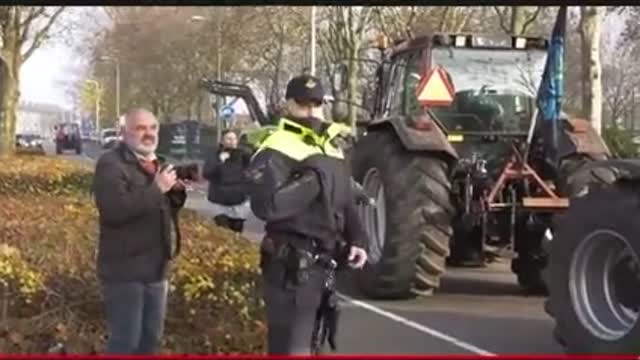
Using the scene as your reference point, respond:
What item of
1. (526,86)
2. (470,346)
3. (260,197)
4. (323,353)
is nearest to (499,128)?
(526,86)

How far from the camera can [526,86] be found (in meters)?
10.6

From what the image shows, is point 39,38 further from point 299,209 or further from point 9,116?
point 299,209

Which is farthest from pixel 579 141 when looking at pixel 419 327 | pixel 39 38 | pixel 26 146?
pixel 26 146

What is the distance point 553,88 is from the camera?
9828 millimetres

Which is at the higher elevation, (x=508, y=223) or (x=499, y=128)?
(x=499, y=128)

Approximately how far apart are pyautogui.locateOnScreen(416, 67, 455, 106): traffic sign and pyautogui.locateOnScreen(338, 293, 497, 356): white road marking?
177 centimetres

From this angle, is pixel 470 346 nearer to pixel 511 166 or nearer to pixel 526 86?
pixel 511 166

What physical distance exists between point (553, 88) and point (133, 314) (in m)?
5.31

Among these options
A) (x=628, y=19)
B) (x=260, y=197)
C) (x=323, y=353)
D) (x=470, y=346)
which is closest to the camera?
(x=260, y=197)

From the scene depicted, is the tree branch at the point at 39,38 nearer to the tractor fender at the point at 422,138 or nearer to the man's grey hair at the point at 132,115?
the tractor fender at the point at 422,138

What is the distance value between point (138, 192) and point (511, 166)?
5.12 m

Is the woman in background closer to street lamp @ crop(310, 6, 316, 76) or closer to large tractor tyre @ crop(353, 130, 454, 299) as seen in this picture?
large tractor tyre @ crop(353, 130, 454, 299)

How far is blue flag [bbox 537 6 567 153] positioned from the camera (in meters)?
9.71

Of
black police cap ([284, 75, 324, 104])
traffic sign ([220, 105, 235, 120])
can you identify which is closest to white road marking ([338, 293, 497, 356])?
black police cap ([284, 75, 324, 104])
